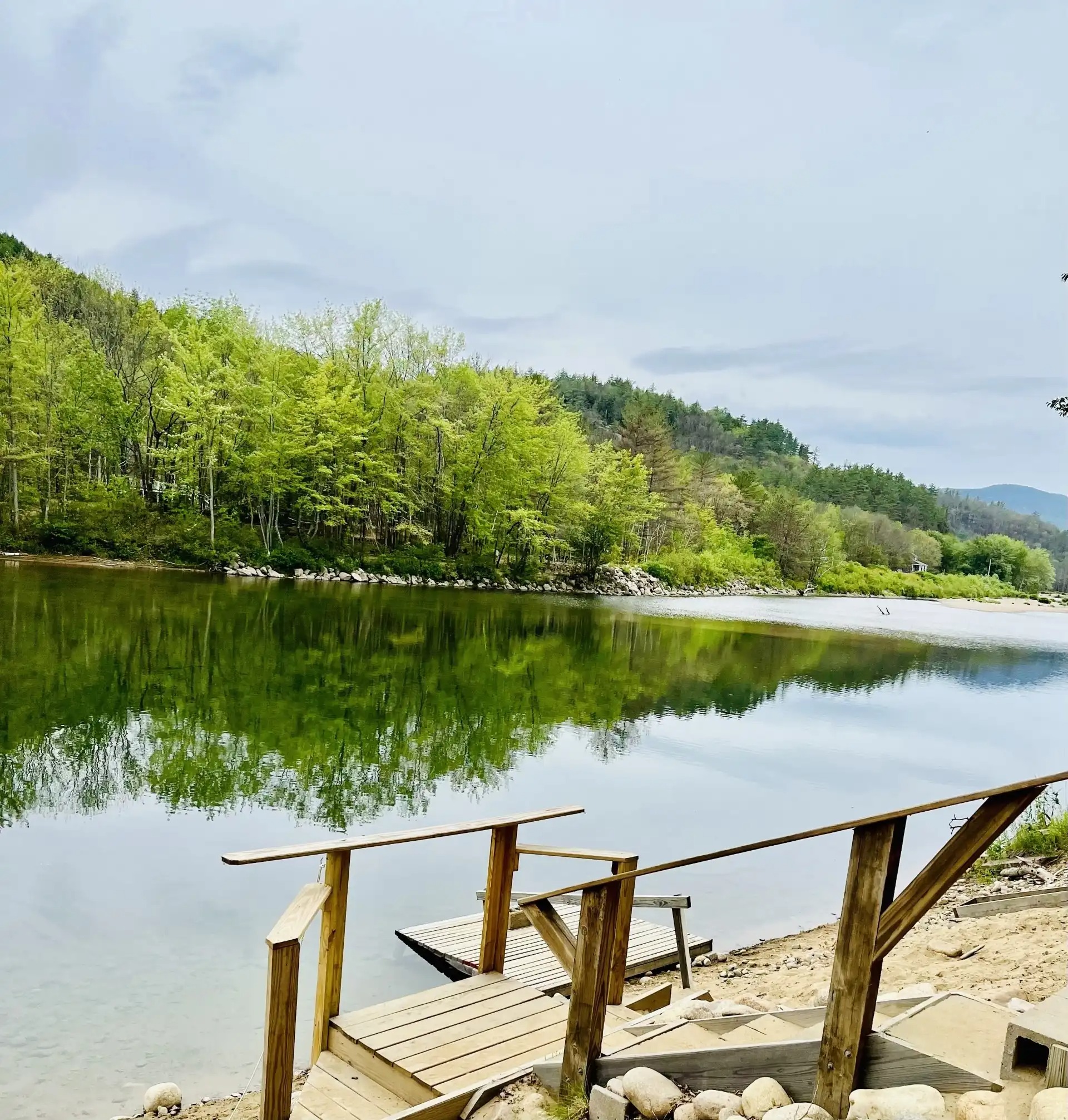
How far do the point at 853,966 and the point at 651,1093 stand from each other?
92 centimetres

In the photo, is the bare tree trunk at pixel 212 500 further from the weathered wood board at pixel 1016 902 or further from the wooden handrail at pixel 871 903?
the wooden handrail at pixel 871 903

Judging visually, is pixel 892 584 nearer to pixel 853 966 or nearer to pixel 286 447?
pixel 286 447

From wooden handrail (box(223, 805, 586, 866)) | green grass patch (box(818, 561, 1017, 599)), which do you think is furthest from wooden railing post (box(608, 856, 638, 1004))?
green grass patch (box(818, 561, 1017, 599))

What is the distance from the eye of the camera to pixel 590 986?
11.2 ft

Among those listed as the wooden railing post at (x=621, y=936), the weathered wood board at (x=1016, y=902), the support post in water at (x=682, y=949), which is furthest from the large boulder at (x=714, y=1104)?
the weathered wood board at (x=1016, y=902)

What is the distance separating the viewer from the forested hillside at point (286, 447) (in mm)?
41750

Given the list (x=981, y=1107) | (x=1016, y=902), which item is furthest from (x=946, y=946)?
(x=981, y=1107)

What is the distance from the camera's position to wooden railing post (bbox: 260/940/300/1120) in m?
3.84

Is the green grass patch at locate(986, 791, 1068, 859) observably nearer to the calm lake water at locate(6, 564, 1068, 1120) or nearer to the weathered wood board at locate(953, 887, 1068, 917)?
the calm lake water at locate(6, 564, 1068, 1120)

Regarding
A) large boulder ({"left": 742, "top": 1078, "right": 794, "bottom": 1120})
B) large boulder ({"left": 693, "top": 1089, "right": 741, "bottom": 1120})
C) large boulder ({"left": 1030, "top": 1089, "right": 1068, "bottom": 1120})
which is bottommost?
large boulder ({"left": 693, "top": 1089, "right": 741, "bottom": 1120})

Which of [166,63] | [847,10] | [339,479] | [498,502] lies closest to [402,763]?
[847,10]

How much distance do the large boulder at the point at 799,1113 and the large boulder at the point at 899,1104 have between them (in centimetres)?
10

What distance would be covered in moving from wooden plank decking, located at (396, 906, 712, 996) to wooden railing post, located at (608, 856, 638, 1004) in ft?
3.42

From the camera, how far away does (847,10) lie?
564 cm
